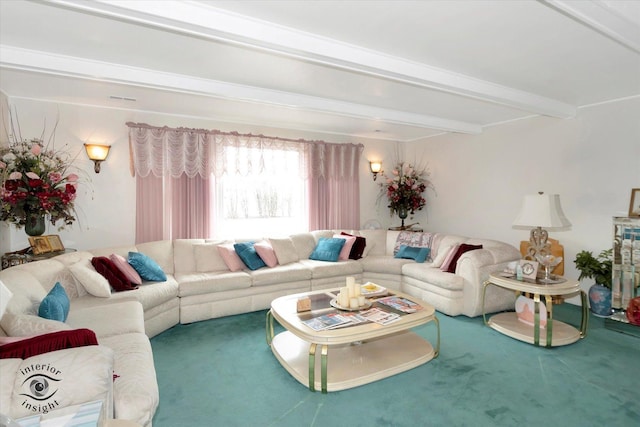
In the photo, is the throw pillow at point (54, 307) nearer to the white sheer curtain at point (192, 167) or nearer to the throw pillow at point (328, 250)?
the white sheer curtain at point (192, 167)

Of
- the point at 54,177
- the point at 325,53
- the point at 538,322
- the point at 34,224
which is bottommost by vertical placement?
the point at 538,322

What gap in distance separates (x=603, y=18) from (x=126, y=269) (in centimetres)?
426

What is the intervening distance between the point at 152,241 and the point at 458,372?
12.6ft

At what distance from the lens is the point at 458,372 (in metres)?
2.65

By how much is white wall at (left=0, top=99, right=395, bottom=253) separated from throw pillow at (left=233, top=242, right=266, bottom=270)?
4.69 feet

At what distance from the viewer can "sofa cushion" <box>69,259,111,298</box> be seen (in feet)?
9.96

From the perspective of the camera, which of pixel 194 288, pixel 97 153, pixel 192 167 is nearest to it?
pixel 194 288

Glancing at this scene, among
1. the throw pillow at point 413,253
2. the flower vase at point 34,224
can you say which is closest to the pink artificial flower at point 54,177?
the flower vase at point 34,224

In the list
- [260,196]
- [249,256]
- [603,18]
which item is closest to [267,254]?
[249,256]

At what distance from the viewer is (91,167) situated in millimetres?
4180

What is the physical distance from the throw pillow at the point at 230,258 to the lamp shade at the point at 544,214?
318 centimetres

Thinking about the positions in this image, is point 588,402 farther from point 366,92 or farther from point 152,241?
point 152,241

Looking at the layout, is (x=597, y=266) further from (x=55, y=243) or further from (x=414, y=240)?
(x=55, y=243)

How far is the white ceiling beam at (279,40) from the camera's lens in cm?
187
